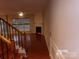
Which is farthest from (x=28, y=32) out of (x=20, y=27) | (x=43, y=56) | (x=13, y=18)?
(x=43, y=56)

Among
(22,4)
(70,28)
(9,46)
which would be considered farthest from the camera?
(22,4)

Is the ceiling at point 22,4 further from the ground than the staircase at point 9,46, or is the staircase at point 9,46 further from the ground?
the ceiling at point 22,4

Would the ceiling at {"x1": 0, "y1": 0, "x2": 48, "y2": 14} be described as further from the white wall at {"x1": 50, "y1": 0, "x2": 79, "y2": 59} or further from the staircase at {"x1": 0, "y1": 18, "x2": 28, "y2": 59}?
the white wall at {"x1": 50, "y1": 0, "x2": 79, "y2": 59}

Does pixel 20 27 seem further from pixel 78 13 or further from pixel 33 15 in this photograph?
pixel 78 13

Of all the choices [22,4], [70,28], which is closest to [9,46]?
[70,28]

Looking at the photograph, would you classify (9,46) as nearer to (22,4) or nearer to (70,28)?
(70,28)

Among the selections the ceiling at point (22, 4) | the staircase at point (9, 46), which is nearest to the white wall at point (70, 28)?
the staircase at point (9, 46)

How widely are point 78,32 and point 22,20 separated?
43.1ft

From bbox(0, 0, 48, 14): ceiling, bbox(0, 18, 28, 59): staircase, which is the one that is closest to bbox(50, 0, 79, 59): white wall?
bbox(0, 18, 28, 59): staircase

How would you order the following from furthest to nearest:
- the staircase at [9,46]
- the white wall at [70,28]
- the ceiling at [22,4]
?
the ceiling at [22,4] → the staircase at [9,46] → the white wall at [70,28]

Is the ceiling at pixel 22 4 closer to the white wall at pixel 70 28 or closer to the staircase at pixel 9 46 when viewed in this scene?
the staircase at pixel 9 46

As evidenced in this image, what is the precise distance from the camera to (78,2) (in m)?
1.95

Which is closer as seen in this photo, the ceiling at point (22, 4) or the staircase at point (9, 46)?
the staircase at point (9, 46)

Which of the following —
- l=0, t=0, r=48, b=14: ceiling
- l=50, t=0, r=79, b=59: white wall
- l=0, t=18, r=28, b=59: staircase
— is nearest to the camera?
l=50, t=0, r=79, b=59: white wall
